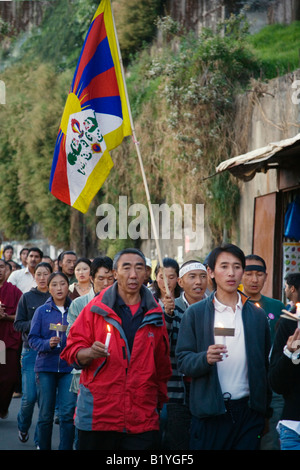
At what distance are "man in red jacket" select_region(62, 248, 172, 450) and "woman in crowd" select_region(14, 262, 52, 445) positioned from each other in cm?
312

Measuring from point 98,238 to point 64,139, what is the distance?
17.1 m

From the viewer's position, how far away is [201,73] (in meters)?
17.5

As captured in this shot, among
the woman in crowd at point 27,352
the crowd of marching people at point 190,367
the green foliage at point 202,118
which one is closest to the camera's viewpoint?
the crowd of marching people at point 190,367

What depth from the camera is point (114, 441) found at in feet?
17.1

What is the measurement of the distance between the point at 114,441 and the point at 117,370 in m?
0.48

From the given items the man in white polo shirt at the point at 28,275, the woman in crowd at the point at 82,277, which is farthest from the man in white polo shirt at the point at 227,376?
the man in white polo shirt at the point at 28,275

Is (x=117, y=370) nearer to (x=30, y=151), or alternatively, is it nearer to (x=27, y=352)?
(x=27, y=352)

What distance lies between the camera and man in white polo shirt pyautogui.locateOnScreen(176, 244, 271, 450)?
490 cm

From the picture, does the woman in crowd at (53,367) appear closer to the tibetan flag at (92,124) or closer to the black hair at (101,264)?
the black hair at (101,264)

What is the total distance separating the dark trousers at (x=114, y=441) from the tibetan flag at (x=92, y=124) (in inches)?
119

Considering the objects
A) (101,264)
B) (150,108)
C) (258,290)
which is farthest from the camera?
(150,108)

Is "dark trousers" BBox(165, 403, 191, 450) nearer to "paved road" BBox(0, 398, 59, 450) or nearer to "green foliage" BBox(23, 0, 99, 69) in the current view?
"paved road" BBox(0, 398, 59, 450)

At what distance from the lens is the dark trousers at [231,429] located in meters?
4.95

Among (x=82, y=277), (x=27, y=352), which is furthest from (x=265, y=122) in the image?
(x=27, y=352)
